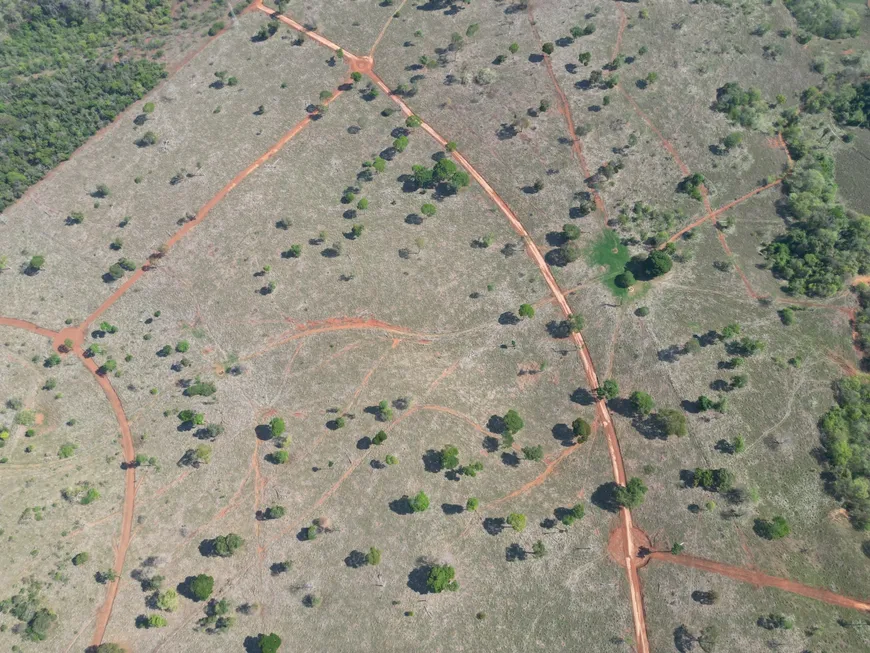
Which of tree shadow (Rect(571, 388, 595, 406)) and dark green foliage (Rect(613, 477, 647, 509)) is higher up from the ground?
tree shadow (Rect(571, 388, 595, 406))

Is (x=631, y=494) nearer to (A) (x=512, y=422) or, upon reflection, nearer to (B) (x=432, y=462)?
(A) (x=512, y=422)

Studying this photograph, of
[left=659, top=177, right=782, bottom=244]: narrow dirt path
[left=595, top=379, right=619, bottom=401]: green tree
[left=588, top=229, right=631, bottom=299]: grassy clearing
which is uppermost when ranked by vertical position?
[left=659, top=177, right=782, bottom=244]: narrow dirt path

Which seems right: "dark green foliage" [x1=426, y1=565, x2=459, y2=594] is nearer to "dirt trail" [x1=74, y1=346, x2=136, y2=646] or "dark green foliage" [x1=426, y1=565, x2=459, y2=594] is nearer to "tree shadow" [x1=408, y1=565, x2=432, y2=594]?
"tree shadow" [x1=408, y1=565, x2=432, y2=594]

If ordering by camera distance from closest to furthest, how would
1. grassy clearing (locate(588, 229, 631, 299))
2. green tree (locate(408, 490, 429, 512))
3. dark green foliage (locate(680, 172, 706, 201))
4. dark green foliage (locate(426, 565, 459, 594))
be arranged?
1. dark green foliage (locate(426, 565, 459, 594))
2. green tree (locate(408, 490, 429, 512))
3. grassy clearing (locate(588, 229, 631, 299))
4. dark green foliage (locate(680, 172, 706, 201))

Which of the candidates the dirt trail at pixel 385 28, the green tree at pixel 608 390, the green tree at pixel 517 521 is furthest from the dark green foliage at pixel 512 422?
the dirt trail at pixel 385 28

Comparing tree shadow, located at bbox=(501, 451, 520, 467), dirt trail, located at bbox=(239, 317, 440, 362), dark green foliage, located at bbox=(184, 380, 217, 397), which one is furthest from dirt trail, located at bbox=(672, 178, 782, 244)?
dark green foliage, located at bbox=(184, 380, 217, 397)

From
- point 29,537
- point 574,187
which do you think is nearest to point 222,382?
point 29,537

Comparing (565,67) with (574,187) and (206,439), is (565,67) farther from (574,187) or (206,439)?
(206,439)
